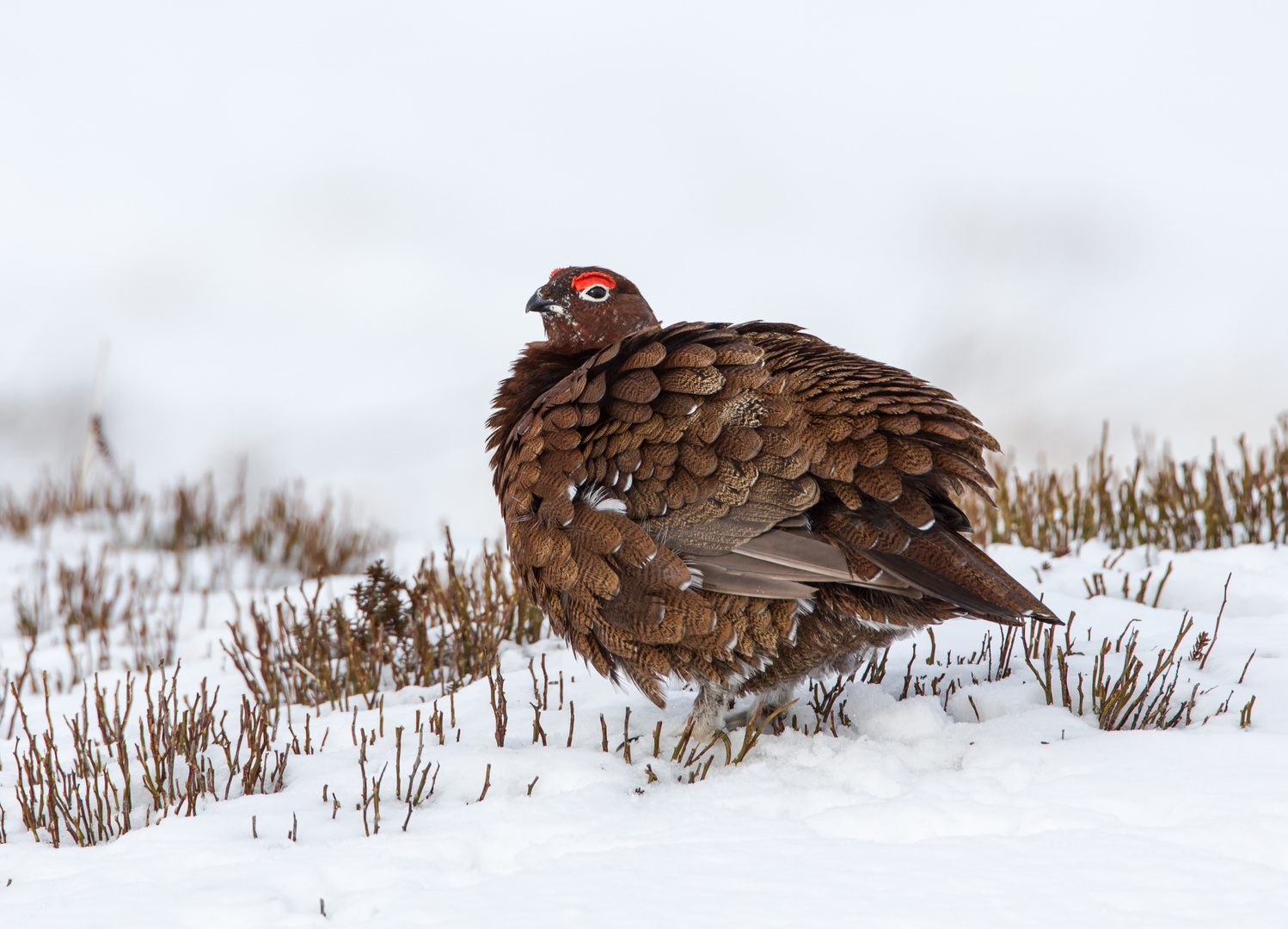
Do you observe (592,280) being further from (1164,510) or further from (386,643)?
(1164,510)

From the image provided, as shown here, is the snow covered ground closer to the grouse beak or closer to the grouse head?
the grouse head

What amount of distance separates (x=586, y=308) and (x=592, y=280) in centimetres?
10

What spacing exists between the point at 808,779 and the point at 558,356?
1667 mm

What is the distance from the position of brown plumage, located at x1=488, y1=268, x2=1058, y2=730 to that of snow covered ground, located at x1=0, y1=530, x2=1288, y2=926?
1.12 ft

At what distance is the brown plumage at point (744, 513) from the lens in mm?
2357

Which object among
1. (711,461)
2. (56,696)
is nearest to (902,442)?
(711,461)

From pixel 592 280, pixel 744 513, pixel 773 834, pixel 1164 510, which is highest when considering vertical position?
pixel 592 280

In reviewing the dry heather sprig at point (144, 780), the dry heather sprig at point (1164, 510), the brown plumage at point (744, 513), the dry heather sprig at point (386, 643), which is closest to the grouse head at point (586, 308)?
the brown plumage at point (744, 513)

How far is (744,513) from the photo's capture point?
242cm

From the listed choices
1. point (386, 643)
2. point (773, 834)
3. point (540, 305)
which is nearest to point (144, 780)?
point (386, 643)

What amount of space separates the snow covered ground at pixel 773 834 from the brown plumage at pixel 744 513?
1.12 ft

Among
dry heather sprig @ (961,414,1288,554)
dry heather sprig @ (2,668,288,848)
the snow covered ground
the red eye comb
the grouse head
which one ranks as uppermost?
the red eye comb

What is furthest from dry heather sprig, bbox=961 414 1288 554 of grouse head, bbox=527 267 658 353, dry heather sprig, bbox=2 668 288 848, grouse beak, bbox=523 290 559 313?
dry heather sprig, bbox=2 668 288 848

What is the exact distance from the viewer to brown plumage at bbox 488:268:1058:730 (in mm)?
2357
